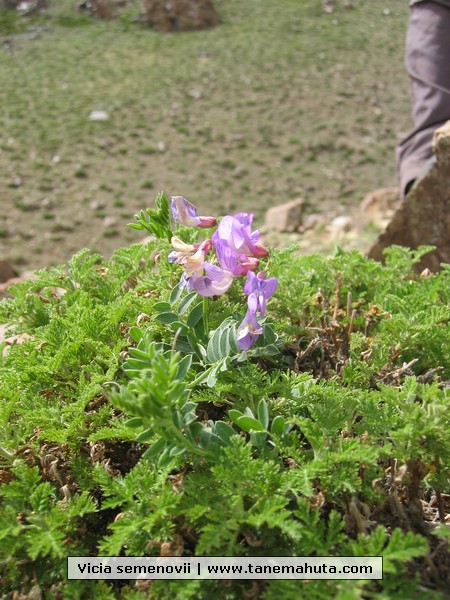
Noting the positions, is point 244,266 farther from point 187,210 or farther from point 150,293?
point 150,293

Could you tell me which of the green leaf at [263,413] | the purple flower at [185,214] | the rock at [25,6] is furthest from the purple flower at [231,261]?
the rock at [25,6]

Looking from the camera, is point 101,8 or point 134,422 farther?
point 101,8

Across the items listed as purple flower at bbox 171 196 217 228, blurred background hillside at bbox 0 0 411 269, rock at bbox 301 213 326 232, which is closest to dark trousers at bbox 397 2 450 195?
rock at bbox 301 213 326 232

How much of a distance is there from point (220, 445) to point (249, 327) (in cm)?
24

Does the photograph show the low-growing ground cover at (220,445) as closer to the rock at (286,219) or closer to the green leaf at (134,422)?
the green leaf at (134,422)

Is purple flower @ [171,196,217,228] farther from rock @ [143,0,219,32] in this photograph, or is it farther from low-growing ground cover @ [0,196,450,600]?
rock @ [143,0,219,32]

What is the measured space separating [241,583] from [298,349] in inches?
25.4

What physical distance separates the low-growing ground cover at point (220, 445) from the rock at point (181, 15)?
1205 centimetres

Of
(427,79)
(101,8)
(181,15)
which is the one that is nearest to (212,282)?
(427,79)

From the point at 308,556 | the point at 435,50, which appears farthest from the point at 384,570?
the point at 435,50

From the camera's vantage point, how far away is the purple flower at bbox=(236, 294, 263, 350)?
3.75 feet

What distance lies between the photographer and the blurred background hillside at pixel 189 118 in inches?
251

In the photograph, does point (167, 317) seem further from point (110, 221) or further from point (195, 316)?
point (110, 221)

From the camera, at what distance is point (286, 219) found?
5.43 metres
